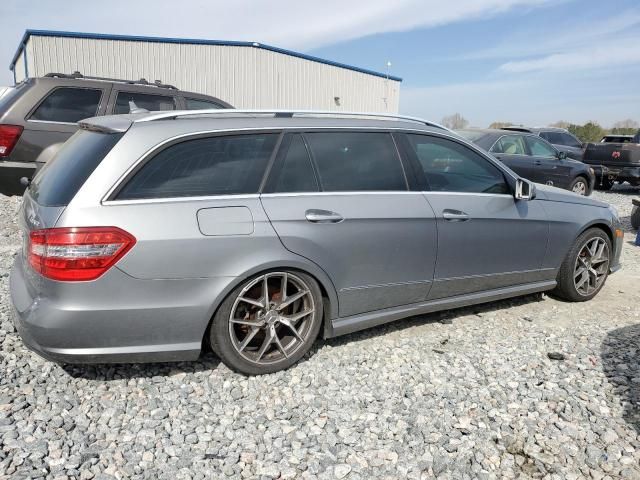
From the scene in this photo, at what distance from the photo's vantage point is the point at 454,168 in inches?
165

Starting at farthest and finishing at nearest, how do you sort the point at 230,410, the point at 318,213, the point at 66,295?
the point at 318,213, the point at 230,410, the point at 66,295

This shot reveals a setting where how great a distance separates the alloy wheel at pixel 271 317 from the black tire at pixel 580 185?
9957 mm

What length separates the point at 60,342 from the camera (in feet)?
9.23

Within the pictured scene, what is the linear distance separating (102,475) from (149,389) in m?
0.75

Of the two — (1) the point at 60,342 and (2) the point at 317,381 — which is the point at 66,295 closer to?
(1) the point at 60,342

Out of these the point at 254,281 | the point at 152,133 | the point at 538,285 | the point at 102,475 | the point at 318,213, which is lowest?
the point at 102,475

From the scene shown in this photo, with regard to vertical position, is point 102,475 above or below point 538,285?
below

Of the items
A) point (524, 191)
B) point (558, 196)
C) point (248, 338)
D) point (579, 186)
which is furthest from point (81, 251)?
point (579, 186)

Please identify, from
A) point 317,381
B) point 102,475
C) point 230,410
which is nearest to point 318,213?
point 317,381

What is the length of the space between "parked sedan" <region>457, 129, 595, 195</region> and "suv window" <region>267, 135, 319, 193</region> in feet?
23.1

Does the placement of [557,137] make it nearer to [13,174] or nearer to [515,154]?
[515,154]

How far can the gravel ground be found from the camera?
8.49 ft

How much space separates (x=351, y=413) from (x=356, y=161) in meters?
1.64

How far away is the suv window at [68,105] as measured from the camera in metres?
6.47
